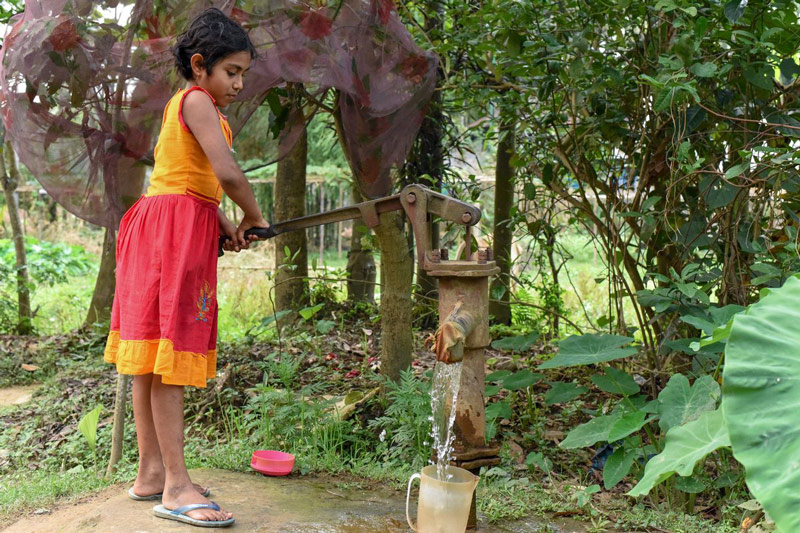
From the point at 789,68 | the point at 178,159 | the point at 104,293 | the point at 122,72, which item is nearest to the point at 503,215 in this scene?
the point at 789,68

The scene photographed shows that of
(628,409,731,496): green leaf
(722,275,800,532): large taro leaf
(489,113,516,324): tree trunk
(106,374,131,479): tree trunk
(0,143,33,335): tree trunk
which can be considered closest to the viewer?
(722,275,800,532): large taro leaf

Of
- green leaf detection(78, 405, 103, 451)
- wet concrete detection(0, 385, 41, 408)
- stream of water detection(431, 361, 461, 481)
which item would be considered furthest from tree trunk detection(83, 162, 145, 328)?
stream of water detection(431, 361, 461, 481)

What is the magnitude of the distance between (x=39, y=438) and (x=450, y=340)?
2.77 meters

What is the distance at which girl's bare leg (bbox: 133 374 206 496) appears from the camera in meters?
2.54

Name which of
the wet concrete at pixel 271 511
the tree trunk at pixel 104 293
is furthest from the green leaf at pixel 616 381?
the tree trunk at pixel 104 293

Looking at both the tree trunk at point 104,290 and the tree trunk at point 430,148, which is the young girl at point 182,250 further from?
the tree trunk at point 104,290

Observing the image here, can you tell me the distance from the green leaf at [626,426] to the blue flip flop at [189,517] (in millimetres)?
1247

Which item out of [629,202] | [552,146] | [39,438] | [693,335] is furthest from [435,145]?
[39,438]

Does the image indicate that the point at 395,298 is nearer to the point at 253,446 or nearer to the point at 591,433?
the point at 253,446

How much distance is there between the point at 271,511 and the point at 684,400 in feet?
4.63

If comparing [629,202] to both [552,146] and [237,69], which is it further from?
[237,69]

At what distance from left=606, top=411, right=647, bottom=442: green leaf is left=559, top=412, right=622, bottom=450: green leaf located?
0.05 metres

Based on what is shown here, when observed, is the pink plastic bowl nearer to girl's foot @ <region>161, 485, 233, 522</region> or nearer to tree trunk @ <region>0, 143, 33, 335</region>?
girl's foot @ <region>161, 485, 233, 522</region>

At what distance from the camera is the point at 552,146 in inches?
151
